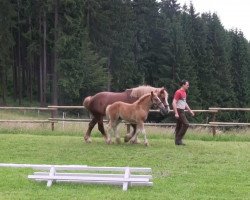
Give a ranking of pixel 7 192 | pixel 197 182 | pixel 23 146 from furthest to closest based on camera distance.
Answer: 1. pixel 23 146
2. pixel 197 182
3. pixel 7 192

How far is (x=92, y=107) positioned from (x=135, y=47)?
4840 cm

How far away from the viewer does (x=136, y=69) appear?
5984cm

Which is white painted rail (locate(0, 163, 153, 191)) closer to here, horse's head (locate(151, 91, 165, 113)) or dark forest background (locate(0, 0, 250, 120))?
horse's head (locate(151, 91, 165, 113))

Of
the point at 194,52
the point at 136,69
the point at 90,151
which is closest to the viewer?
the point at 90,151

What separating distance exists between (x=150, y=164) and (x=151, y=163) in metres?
0.13

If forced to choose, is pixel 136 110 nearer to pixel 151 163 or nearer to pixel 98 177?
pixel 151 163

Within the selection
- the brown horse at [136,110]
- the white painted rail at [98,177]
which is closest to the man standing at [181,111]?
the brown horse at [136,110]

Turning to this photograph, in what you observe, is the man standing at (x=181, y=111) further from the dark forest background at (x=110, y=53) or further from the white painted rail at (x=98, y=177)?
the dark forest background at (x=110, y=53)

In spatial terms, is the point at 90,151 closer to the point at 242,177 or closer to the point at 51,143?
the point at 51,143

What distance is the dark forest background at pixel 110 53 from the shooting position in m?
49.2

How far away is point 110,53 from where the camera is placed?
58656 mm

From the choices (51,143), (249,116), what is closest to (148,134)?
(51,143)

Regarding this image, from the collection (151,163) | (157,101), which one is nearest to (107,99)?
(157,101)

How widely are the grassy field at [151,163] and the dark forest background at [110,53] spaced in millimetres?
31731
